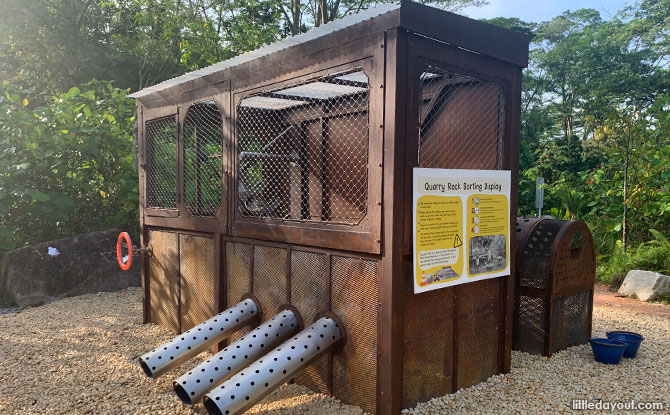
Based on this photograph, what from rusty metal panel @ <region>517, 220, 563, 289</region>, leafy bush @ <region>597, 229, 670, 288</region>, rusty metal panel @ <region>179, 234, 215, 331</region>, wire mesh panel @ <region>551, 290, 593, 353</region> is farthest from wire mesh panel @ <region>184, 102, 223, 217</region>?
leafy bush @ <region>597, 229, 670, 288</region>

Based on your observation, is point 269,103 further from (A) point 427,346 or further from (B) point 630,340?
(B) point 630,340

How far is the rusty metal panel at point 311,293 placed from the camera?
3818 millimetres

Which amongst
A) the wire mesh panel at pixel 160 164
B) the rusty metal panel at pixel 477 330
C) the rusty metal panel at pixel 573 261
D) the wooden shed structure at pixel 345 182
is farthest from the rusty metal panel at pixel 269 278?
the rusty metal panel at pixel 573 261

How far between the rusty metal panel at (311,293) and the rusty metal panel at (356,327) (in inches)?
4.4

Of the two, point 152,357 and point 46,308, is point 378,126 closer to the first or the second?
point 152,357

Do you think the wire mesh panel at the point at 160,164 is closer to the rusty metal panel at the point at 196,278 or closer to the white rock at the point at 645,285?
the rusty metal panel at the point at 196,278

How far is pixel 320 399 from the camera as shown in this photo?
12.3ft

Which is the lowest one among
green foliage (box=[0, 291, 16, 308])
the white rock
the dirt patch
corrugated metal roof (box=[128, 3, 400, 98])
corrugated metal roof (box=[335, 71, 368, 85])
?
the dirt patch

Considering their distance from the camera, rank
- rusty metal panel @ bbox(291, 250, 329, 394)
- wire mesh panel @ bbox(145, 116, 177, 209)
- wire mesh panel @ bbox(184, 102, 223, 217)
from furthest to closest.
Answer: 1. wire mesh panel @ bbox(145, 116, 177, 209)
2. wire mesh panel @ bbox(184, 102, 223, 217)
3. rusty metal panel @ bbox(291, 250, 329, 394)

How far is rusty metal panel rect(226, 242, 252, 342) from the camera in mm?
4562

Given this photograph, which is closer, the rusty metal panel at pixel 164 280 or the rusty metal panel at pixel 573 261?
the rusty metal panel at pixel 573 261

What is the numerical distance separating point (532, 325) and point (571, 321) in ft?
1.62

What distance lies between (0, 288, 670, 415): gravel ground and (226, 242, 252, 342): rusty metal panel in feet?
2.21

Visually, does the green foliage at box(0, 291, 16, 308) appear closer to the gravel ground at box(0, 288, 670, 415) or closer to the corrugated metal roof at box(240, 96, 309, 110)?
the gravel ground at box(0, 288, 670, 415)
